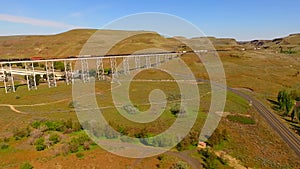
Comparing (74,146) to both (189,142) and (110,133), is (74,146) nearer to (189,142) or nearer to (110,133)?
(110,133)

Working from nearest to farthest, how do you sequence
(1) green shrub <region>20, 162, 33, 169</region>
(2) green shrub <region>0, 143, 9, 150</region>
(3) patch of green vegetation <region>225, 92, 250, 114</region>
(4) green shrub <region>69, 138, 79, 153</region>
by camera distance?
(1) green shrub <region>20, 162, 33, 169</region> < (4) green shrub <region>69, 138, 79, 153</region> < (2) green shrub <region>0, 143, 9, 150</region> < (3) patch of green vegetation <region>225, 92, 250, 114</region>

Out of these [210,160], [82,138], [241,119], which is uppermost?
[82,138]

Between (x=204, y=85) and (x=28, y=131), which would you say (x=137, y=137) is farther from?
(x=204, y=85)

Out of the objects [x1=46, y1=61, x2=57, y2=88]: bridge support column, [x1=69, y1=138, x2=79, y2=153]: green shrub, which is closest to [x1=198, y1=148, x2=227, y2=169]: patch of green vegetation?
[x1=69, y1=138, x2=79, y2=153]: green shrub

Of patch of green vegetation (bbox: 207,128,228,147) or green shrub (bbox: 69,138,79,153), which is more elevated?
green shrub (bbox: 69,138,79,153)

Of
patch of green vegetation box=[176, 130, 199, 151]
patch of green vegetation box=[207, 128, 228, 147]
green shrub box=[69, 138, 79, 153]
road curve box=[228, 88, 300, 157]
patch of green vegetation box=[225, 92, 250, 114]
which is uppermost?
green shrub box=[69, 138, 79, 153]

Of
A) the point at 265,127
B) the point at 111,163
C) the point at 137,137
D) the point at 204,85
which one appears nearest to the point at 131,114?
the point at 137,137

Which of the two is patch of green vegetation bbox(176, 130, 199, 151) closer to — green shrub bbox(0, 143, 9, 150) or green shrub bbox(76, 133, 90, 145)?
green shrub bbox(76, 133, 90, 145)

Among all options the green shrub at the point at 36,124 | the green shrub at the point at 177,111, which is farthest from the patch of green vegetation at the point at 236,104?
the green shrub at the point at 36,124

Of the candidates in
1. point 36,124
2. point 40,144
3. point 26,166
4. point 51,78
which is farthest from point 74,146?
point 51,78
